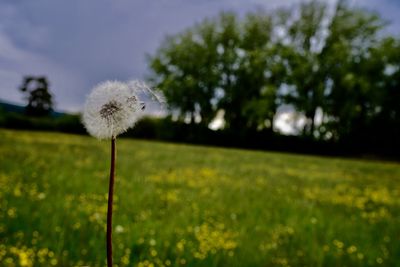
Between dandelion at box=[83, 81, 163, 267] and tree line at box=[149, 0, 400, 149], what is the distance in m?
28.4

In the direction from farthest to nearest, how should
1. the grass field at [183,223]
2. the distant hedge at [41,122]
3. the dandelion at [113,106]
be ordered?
the distant hedge at [41,122] → the grass field at [183,223] → the dandelion at [113,106]

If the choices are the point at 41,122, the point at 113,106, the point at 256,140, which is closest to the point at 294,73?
the point at 256,140

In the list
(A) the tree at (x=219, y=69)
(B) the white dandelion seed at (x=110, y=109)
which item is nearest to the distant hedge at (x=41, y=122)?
(A) the tree at (x=219, y=69)

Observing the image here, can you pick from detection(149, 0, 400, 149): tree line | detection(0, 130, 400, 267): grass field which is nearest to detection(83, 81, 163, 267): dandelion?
detection(0, 130, 400, 267): grass field

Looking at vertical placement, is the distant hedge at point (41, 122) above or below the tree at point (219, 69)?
below

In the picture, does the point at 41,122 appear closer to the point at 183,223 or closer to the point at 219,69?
the point at 219,69

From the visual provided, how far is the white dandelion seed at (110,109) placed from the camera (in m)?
0.87

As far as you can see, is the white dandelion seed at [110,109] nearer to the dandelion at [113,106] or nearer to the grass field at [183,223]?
the dandelion at [113,106]

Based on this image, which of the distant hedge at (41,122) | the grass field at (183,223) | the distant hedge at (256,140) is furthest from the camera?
the distant hedge at (256,140)

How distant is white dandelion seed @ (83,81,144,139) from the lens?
87 centimetres

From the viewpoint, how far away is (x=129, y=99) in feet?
2.82

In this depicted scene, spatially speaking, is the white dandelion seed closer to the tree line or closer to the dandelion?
the dandelion

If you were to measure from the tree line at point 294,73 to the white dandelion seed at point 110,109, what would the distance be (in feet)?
93.2

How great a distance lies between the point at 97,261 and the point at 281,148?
28966mm
